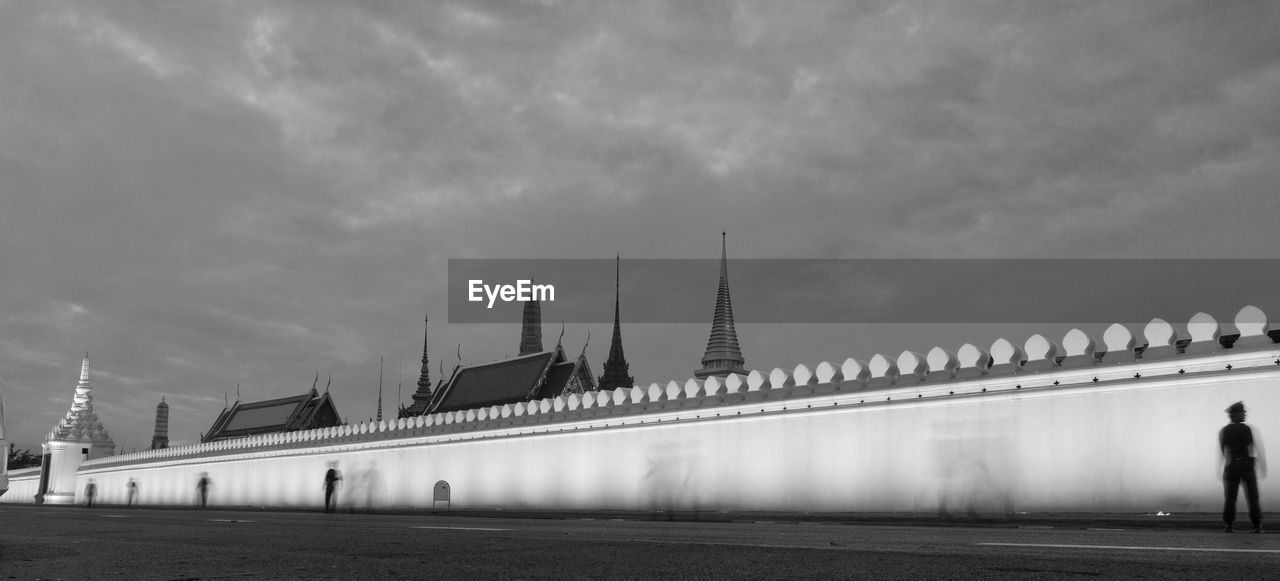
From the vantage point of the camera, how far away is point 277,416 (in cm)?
6256

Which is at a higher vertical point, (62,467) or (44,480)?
(62,467)

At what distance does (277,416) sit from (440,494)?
38.2 meters

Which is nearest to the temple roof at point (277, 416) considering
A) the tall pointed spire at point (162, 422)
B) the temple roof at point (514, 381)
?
the temple roof at point (514, 381)

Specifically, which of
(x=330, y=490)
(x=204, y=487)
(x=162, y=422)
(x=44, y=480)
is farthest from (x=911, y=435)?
(x=162, y=422)

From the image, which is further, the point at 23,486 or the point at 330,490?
the point at 23,486

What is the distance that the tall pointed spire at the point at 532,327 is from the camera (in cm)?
11750

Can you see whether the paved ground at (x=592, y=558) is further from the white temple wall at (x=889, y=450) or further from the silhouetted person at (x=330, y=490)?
the silhouetted person at (x=330, y=490)

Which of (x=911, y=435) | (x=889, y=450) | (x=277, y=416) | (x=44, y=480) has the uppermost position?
(x=277, y=416)

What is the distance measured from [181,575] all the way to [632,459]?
18109 millimetres

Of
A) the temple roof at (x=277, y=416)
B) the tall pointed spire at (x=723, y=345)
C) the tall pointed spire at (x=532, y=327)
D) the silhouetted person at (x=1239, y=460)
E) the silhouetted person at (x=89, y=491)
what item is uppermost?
the tall pointed spire at (x=532, y=327)

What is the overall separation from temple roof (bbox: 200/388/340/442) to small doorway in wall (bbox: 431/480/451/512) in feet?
108

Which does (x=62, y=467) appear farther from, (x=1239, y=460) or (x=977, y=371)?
(x=1239, y=460)

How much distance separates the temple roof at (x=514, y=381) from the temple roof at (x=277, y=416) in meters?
16.1

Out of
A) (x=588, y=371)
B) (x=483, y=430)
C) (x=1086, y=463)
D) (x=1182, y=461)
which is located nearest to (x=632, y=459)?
(x=483, y=430)
